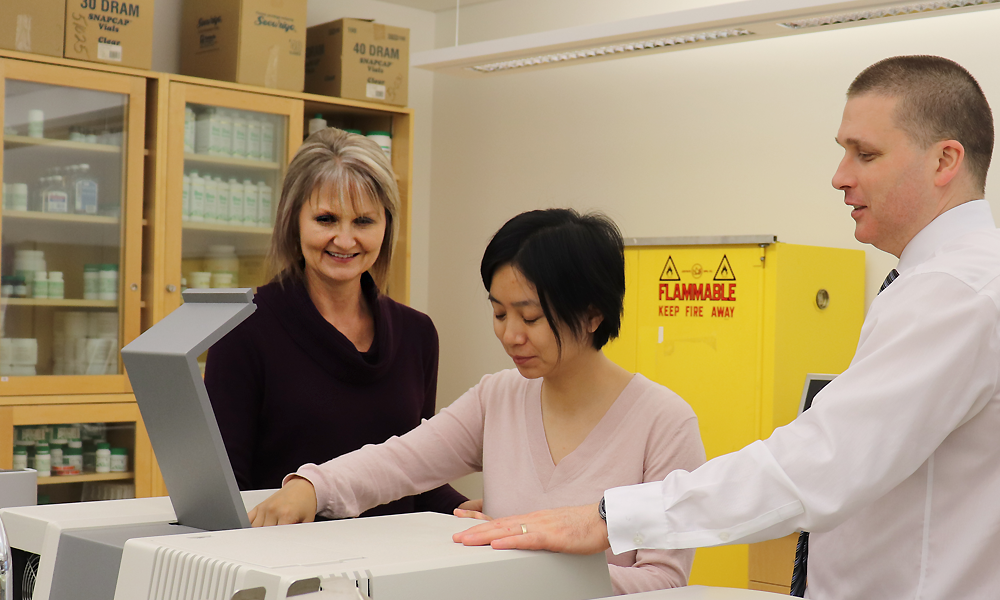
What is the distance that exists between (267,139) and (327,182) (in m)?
2.35

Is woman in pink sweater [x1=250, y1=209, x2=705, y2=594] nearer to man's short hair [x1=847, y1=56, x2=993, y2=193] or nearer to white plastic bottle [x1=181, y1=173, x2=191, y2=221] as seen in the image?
man's short hair [x1=847, y1=56, x2=993, y2=193]

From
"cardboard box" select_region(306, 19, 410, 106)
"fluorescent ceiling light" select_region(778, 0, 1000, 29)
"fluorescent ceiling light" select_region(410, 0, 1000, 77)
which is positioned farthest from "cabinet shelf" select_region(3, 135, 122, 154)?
"fluorescent ceiling light" select_region(778, 0, 1000, 29)

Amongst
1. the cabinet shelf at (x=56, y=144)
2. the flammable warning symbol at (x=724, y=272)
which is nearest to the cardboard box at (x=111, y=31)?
the cabinet shelf at (x=56, y=144)

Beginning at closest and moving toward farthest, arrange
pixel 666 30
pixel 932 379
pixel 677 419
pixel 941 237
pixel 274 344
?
pixel 932 379, pixel 941 237, pixel 677 419, pixel 274 344, pixel 666 30

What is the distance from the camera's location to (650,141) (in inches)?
167

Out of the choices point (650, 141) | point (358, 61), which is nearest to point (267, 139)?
point (358, 61)

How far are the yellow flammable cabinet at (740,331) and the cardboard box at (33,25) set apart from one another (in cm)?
211

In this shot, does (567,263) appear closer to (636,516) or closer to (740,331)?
(636,516)

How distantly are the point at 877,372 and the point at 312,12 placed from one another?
12.8ft

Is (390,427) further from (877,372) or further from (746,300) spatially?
(746,300)

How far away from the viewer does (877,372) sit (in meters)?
0.99

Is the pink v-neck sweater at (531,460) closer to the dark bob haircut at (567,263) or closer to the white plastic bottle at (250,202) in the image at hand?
the dark bob haircut at (567,263)

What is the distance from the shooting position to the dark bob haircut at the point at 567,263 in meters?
1.38

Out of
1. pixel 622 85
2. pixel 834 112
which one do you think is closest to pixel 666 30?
pixel 834 112
